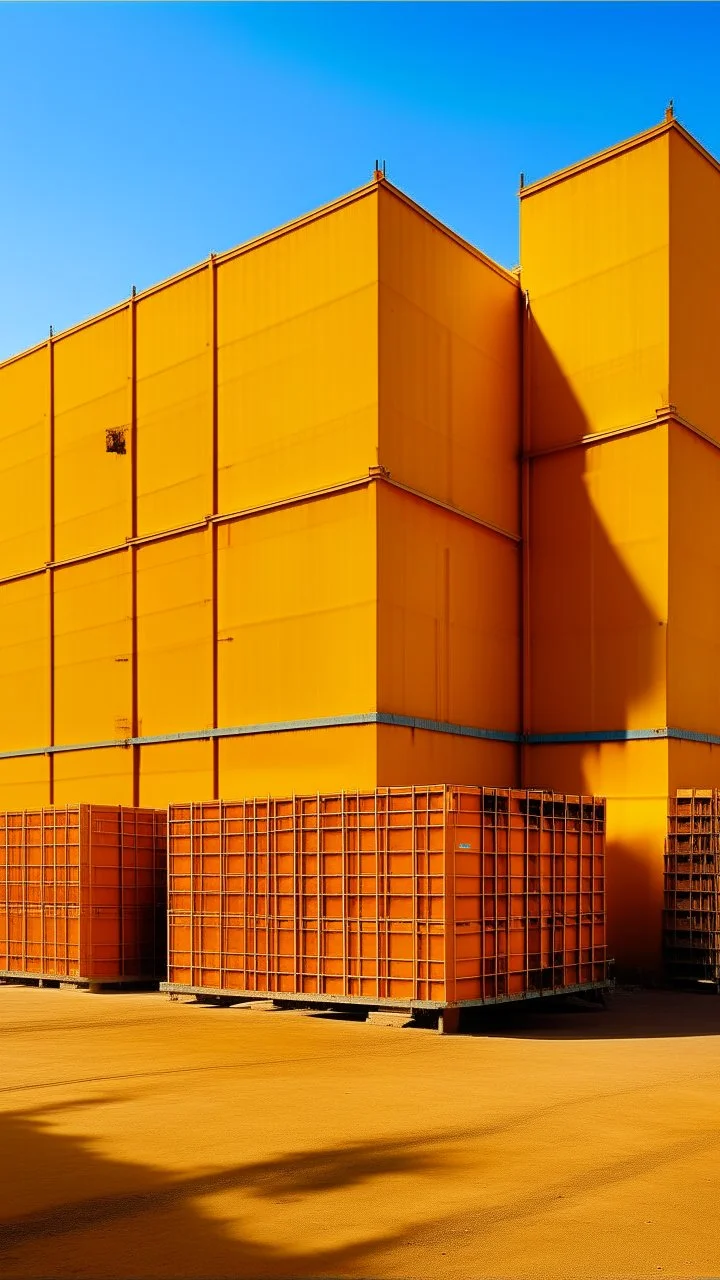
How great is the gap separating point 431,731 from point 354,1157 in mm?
14258

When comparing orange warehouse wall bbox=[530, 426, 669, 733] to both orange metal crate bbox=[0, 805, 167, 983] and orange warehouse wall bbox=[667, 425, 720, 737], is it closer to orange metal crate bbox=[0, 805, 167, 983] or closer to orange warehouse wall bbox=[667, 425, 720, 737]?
orange warehouse wall bbox=[667, 425, 720, 737]

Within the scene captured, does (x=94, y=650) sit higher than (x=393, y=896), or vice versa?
(x=94, y=650)

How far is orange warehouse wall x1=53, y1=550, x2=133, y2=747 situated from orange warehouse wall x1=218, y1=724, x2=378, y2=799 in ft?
11.5

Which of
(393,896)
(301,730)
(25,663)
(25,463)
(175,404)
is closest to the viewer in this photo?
(393,896)

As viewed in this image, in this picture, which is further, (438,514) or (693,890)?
(438,514)

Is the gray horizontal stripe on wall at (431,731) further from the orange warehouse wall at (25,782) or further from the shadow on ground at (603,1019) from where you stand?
the shadow on ground at (603,1019)

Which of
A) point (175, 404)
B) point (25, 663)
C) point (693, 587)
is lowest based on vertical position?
point (25, 663)

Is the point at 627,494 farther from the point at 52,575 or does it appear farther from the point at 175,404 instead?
the point at 52,575

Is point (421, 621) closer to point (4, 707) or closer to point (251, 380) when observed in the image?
point (251, 380)

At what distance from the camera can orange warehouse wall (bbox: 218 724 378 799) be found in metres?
20.9

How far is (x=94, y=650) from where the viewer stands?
2702 centimetres

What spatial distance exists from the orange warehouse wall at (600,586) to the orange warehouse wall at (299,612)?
14.3 ft

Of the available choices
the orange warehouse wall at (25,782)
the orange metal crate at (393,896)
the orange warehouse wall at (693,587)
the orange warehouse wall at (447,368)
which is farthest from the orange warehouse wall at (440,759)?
the orange warehouse wall at (25,782)

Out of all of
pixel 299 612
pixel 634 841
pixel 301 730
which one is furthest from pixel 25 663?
pixel 634 841
